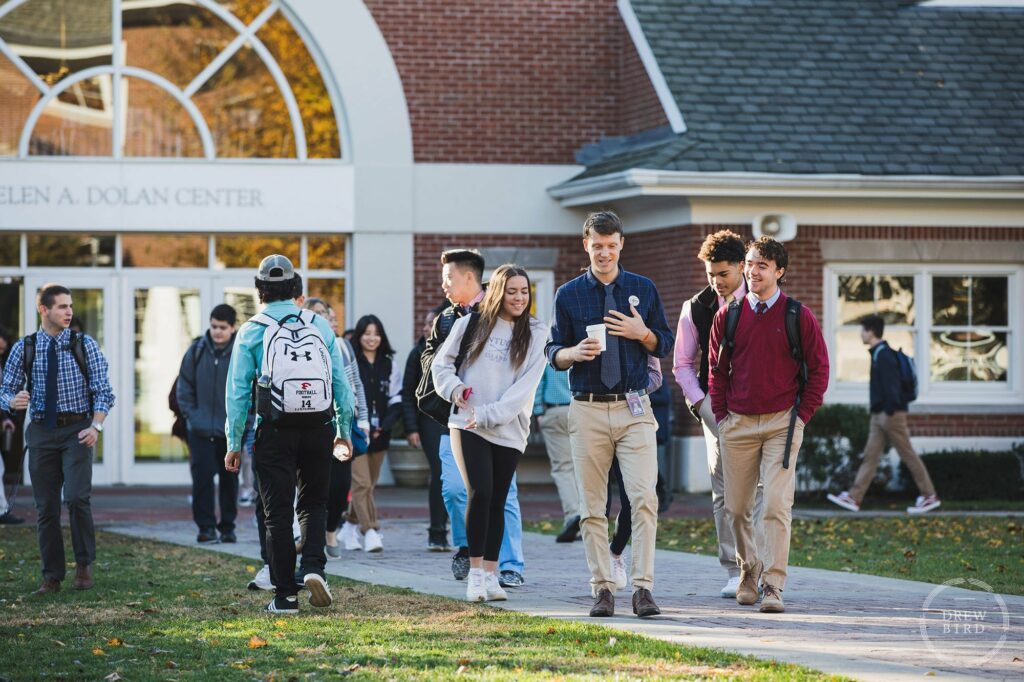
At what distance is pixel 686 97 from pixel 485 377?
10.1m

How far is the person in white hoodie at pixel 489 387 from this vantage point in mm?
8570

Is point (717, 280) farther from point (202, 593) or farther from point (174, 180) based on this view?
point (174, 180)

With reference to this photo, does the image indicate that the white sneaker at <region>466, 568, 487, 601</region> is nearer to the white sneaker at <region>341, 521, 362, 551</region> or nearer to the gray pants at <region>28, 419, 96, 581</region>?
the gray pants at <region>28, 419, 96, 581</region>

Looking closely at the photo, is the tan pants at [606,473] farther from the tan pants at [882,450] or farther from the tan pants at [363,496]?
the tan pants at [882,450]

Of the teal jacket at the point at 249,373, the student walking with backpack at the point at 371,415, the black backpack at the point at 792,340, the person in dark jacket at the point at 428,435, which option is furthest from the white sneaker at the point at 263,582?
the black backpack at the point at 792,340

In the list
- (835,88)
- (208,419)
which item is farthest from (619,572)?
(835,88)

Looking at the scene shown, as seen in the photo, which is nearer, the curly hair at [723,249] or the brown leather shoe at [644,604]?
the brown leather shoe at [644,604]

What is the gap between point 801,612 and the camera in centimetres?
836

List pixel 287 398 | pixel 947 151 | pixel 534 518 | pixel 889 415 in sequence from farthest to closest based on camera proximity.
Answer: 1. pixel 947 151
2. pixel 889 415
3. pixel 534 518
4. pixel 287 398

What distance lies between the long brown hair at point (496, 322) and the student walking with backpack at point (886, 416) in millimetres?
8055

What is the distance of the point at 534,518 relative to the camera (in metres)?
14.9

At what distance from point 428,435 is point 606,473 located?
3018mm

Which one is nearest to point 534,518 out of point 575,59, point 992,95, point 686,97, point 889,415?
point 889,415

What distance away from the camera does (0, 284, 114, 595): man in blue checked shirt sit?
9.52m
